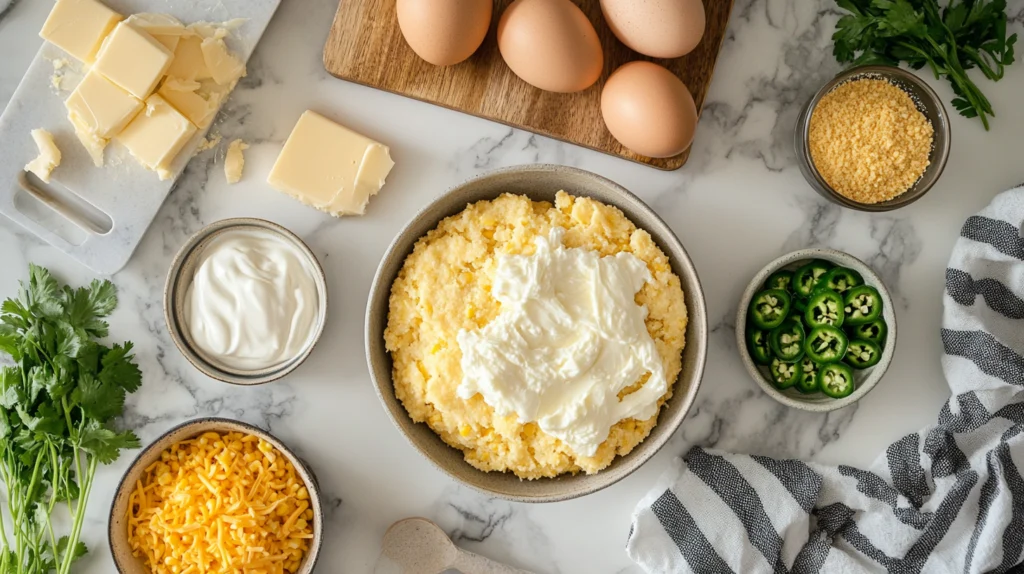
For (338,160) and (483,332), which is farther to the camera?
(338,160)

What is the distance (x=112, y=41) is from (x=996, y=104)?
250 centimetres

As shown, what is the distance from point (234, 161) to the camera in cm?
225

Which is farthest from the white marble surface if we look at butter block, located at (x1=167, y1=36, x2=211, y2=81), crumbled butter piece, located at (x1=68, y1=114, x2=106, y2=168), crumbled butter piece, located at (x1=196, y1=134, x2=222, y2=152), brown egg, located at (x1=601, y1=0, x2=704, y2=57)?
brown egg, located at (x1=601, y1=0, x2=704, y2=57)

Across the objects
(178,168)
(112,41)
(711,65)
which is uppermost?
(711,65)

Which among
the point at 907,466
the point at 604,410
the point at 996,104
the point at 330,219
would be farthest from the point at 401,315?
the point at 996,104

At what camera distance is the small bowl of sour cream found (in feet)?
6.98

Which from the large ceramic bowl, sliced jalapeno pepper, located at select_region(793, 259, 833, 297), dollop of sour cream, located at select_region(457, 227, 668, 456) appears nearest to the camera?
dollop of sour cream, located at select_region(457, 227, 668, 456)

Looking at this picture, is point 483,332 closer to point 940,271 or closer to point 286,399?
point 286,399

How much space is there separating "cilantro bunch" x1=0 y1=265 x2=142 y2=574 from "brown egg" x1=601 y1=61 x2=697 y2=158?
145 cm

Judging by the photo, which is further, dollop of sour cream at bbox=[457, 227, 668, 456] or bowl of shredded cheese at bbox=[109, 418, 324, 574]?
bowl of shredded cheese at bbox=[109, 418, 324, 574]

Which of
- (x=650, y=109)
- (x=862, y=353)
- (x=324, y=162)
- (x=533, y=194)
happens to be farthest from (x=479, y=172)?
(x=862, y=353)

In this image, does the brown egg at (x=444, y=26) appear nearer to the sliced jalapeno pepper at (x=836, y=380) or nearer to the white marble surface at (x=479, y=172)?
the white marble surface at (x=479, y=172)

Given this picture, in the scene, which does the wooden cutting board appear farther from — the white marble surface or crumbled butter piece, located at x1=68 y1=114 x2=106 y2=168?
crumbled butter piece, located at x1=68 y1=114 x2=106 y2=168

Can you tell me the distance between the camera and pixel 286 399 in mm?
2297
